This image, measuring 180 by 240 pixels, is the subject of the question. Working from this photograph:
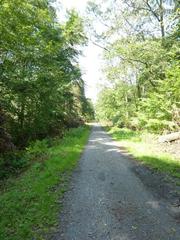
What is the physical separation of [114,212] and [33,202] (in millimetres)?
2030

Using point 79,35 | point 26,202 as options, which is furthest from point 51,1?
point 26,202

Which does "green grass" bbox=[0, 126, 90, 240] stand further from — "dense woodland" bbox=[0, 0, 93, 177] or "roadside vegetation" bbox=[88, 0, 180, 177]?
"roadside vegetation" bbox=[88, 0, 180, 177]

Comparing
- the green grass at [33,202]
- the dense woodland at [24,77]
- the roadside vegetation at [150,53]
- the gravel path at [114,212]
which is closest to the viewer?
the gravel path at [114,212]

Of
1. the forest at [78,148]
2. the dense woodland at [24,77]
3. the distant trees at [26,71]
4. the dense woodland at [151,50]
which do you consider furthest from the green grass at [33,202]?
the dense woodland at [151,50]

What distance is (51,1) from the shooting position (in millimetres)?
20750

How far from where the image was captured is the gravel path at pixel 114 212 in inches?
190

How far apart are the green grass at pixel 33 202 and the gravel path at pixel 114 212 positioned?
1.07 ft

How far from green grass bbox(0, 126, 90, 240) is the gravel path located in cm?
33

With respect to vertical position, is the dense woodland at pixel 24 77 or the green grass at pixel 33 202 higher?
the dense woodland at pixel 24 77

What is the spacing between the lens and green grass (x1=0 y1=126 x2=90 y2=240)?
16.9ft

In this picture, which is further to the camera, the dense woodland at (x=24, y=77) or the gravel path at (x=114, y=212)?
the dense woodland at (x=24, y=77)

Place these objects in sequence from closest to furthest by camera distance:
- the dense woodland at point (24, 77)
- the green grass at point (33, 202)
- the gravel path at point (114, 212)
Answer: the gravel path at point (114, 212) < the green grass at point (33, 202) < the dense woodland at point (24, 77)

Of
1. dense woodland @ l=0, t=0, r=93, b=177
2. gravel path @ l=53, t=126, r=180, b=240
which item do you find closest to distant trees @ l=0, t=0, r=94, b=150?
dense woodland @ l=0, t=0, r=93, b=177

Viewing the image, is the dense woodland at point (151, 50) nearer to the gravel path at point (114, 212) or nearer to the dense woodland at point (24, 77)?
the dense woodland at point (24, 77)
